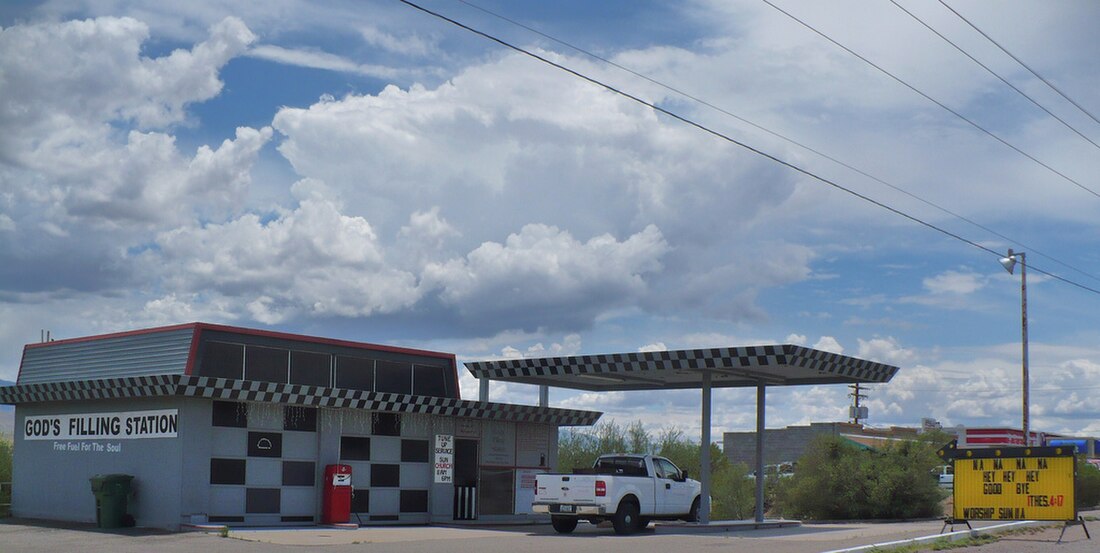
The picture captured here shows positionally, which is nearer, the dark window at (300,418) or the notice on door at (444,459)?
the dark window at (300,418)

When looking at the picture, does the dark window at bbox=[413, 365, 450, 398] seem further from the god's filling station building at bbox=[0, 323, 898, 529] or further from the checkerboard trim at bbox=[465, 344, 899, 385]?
the checkerboard trim at bbox=[465, 344, 899, 385]

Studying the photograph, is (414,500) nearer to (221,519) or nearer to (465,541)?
(221,519)

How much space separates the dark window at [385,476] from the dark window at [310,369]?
218 cm

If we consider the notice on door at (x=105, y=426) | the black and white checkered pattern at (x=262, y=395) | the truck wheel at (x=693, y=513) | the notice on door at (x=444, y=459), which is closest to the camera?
the black and white checkered pattern at (x=262, y=395)

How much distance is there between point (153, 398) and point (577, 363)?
30.5ft

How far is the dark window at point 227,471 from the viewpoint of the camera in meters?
22.5

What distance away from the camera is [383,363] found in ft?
88.1

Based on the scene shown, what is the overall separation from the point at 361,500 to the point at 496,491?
4.23 metres

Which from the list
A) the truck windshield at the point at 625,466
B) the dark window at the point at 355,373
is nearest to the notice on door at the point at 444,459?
the dark window at the point at 355,373

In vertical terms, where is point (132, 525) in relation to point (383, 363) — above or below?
below

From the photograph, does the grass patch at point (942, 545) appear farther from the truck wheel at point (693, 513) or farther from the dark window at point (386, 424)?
the dark window at point (386, 424)

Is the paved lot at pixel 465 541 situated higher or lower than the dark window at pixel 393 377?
lower

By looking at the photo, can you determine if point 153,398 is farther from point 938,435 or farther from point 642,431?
point 642,431

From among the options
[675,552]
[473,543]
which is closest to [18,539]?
[473,543]
